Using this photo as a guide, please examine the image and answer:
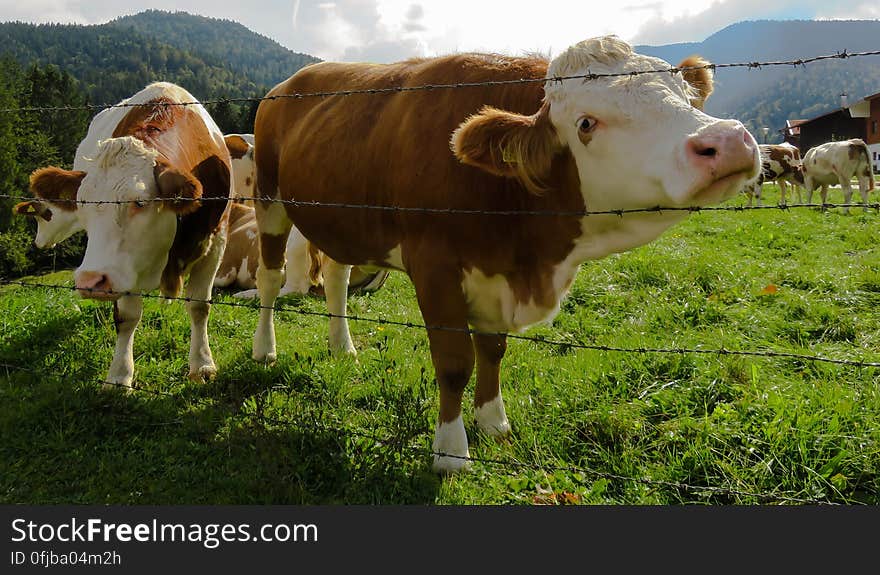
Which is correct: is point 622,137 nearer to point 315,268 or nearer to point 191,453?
point 191,453

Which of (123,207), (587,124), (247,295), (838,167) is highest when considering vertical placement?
(587,124)

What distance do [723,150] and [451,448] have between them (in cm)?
196

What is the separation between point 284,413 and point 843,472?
299 cm

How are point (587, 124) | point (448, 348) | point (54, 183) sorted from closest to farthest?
1. point (587, 124)
2. point (448, 348)
3. point (54, 183)

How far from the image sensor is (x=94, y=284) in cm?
362

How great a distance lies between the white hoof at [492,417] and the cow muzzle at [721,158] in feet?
6.03

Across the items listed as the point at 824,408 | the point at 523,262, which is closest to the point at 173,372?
the point at 523,262

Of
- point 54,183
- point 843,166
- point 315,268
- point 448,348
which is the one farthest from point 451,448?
point 843,166

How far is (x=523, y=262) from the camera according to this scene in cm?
308

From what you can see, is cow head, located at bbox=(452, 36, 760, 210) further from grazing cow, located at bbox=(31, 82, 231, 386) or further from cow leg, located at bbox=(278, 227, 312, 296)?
cow leg, located at bbox=(278, 227, 312, 296)

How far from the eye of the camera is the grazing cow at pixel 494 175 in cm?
232

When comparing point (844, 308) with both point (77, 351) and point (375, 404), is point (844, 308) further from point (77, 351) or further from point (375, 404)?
point (77, 351)

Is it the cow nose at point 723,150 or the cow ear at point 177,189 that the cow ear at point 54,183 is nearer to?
the cow ear at point 177,189

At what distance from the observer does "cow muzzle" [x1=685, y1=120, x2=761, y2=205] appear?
2.03m
